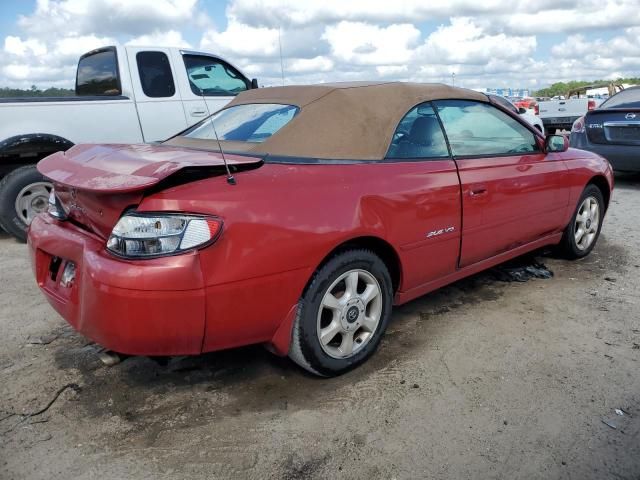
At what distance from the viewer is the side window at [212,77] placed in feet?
21.8

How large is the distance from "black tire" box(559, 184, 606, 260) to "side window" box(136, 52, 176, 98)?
14.7 ft

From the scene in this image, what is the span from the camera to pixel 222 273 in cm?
228

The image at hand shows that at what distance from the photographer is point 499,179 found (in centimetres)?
358

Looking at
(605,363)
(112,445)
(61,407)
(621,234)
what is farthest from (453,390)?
(621,234)

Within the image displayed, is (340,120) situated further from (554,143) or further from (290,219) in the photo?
(554,143)

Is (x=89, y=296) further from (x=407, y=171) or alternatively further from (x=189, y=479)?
(x=407, y=171)

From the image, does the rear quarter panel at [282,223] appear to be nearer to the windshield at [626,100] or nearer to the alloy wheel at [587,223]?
the alloy wheel at [587,223]

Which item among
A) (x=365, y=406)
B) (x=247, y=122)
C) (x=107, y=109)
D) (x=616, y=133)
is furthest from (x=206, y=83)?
(x=616, y=133)

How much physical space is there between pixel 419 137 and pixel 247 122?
1030 millimetres

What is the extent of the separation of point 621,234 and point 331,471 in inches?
186

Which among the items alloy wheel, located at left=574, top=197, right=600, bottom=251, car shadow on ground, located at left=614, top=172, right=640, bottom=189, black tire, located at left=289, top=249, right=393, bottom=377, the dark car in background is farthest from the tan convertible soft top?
car shadow on ground, located at left=614, top=172, right=640, bottom=189

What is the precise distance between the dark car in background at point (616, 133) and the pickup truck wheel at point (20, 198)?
24.0 feet

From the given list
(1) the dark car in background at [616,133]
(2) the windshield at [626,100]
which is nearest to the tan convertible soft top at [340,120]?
(1) the dark car in background at [616,133]

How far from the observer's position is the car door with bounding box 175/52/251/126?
6.55 meters
